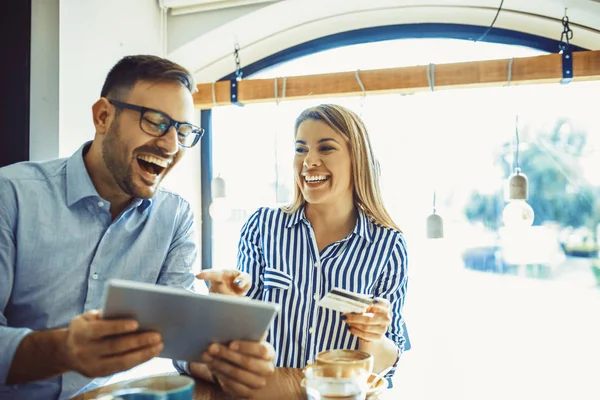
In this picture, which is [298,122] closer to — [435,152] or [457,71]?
[457,71]

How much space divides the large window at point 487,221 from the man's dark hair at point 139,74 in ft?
3.91

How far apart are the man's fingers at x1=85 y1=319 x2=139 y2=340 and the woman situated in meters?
1.04

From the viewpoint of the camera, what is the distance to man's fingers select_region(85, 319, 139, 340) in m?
0.86

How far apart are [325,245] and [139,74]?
95cm

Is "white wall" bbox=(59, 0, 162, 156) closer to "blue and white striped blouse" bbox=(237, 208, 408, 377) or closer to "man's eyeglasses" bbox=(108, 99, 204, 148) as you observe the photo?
"man's eyeglasses" bbox=(108, 99, 204, 148)

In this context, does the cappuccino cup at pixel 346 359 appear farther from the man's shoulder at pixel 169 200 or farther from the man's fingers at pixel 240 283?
the man's shoulder at pixel 169 200

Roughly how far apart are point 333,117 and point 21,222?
1164 mm

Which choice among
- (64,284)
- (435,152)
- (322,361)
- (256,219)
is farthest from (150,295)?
(435,152)

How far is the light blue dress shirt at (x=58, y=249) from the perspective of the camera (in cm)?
137

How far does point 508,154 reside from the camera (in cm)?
281

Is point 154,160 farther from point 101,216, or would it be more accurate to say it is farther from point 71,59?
point 71,59

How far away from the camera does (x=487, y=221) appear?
9.38ft

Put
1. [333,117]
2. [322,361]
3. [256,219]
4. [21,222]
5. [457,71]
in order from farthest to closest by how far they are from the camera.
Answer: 1. [457,71]
2. [256,219]
3. [333,117]
4. [21,222]
5. [322,361]

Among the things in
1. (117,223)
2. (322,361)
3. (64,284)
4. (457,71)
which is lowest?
(322,361)
